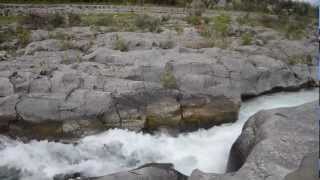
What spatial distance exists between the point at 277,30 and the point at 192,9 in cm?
635

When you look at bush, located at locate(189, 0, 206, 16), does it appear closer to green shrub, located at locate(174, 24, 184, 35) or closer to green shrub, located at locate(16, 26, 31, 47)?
green shrub, located at locate(174, 24, 184, 35)

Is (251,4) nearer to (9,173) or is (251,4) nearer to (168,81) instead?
(168,81)

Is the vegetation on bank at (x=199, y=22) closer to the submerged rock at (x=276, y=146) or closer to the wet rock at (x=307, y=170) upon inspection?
the submerged rock at (x=276, y=146)

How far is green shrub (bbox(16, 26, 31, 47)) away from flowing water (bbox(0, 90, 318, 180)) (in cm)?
738

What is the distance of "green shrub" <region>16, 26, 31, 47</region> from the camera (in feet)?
55.8

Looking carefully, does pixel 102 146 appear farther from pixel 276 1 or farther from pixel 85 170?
pixel 276 1

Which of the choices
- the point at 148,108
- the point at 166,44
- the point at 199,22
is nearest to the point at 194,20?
the point at 199,22

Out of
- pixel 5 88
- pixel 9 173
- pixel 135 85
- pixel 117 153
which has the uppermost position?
pixel 135 85

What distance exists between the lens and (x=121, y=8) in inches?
958

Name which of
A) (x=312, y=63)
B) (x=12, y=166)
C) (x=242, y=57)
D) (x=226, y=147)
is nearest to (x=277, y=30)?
(x=312, y=63)

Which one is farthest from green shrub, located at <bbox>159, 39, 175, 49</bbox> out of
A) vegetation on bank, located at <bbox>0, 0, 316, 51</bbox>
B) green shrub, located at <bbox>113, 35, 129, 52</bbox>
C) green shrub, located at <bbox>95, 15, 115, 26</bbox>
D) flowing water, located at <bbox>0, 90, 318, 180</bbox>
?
green shrub, located at <bbox>95, 15, 115, 26</bbox>

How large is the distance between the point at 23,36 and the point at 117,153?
9703 mm

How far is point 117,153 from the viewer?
10.2 m

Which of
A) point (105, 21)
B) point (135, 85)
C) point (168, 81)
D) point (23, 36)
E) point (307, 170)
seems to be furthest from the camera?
point (105, 21)
